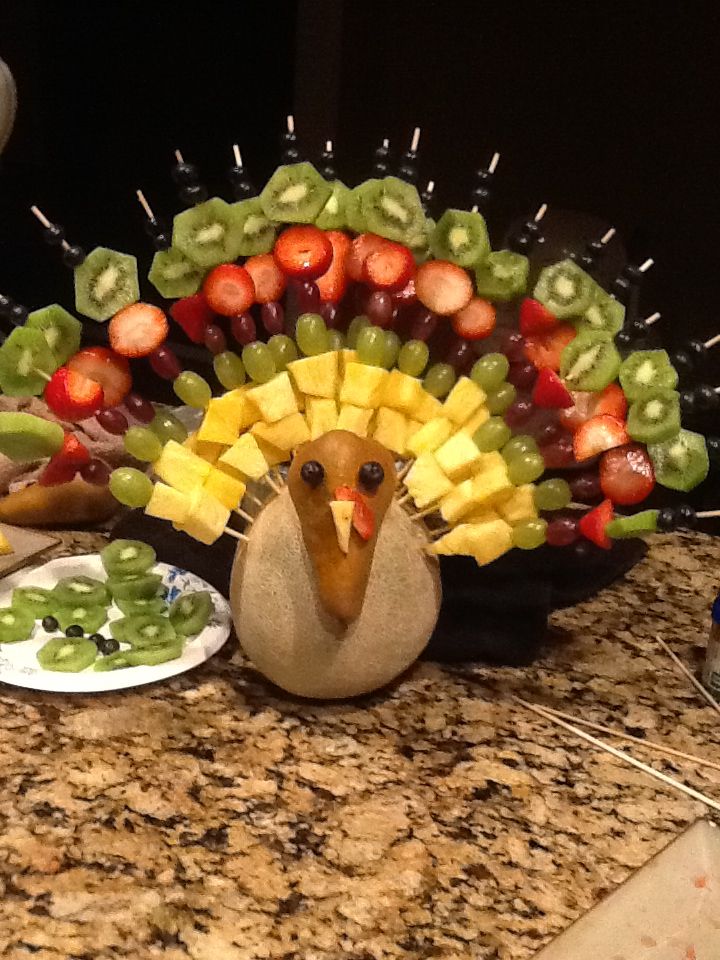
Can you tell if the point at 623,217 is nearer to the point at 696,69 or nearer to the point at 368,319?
the point at 696,69

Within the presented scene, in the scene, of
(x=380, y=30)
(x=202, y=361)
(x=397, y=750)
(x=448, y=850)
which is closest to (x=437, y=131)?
(x=380, y=30)

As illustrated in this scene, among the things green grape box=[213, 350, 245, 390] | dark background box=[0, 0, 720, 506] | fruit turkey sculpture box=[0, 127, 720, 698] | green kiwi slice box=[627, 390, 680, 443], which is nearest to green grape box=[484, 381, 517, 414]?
fruit turkey sculpture box=[0, 127, 720, 698]

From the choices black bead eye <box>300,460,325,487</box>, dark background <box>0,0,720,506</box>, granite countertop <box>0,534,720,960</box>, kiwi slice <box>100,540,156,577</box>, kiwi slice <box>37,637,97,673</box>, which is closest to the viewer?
granite countertop <box>0,534,720,960</box>

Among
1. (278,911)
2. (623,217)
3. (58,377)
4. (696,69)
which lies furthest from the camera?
(623,217)

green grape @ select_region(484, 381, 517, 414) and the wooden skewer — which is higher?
green grape @ select_region(484, 381, 517, 414)

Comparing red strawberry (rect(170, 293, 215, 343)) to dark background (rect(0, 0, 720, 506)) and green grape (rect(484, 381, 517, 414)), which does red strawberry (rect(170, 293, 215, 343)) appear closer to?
green grape (rect(484, 381, 517, 414))

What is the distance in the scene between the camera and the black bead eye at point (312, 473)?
0.76 m

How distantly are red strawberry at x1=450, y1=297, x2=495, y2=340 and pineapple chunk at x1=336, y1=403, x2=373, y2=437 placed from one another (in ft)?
0.36

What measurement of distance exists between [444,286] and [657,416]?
0.66ft

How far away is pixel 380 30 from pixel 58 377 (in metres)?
0.88

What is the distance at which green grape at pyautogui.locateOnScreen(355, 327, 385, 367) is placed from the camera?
81cm

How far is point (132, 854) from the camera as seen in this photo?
27.5 inches

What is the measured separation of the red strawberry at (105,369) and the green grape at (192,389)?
5 centimetres

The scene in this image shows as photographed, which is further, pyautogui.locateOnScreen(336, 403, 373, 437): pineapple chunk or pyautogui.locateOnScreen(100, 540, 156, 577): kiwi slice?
pyautogui.locateOnScreen(100, 540, 156, 577): kiwi slice
